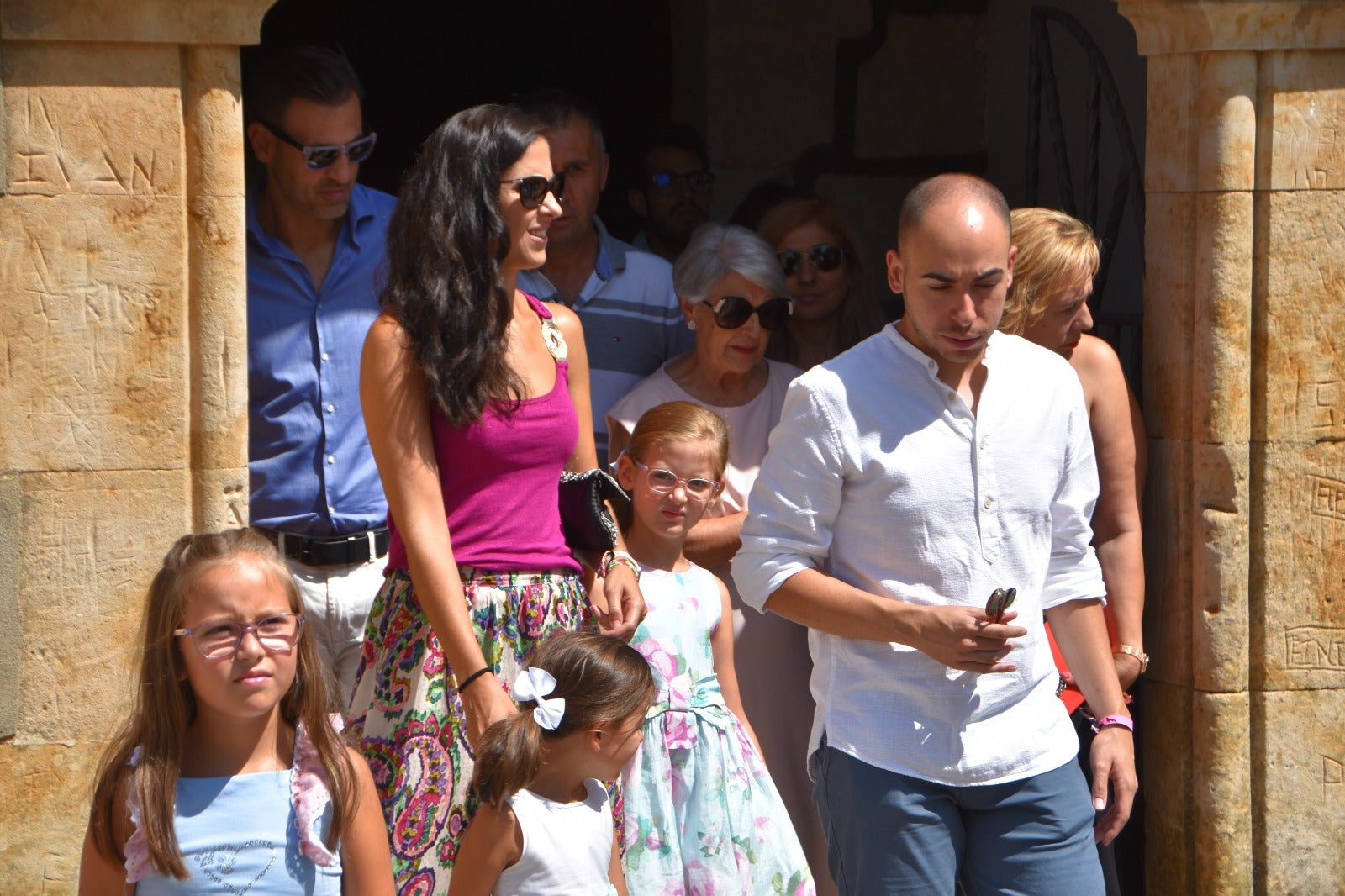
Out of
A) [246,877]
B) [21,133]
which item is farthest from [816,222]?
[246,877]

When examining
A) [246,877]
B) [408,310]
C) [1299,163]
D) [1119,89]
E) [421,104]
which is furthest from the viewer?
[421,104]

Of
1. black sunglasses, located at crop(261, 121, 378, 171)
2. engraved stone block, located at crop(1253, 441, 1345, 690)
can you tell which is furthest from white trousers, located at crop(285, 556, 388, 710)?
engraved stone block, located at crop(1253, 441, 1345, 690)

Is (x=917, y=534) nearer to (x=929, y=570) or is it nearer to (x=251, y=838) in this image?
(x=929, y=570)

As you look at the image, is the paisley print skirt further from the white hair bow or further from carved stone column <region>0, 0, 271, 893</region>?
carved stone column <region>0, 0, 271, 893</region>

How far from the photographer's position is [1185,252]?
164 inches

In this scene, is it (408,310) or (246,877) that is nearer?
(246,877)

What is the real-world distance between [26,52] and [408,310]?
4.41ft

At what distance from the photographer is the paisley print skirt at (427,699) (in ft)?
9.14

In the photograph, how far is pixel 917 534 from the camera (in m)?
2.72

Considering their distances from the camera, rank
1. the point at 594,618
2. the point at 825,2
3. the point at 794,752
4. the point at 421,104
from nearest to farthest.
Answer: the point at 594,618 < the point at 794,752 < the point at 825,2 < the point at 421,104

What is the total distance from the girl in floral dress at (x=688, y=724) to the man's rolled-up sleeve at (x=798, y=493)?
0.59m

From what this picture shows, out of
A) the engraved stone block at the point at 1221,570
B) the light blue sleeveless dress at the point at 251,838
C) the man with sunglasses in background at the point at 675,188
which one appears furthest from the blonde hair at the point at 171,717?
the engraved stone block at the point at 1221,570

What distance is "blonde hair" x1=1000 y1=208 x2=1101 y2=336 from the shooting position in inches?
144

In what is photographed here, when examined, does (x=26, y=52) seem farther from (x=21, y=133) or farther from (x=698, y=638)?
(x=698, y=638)
